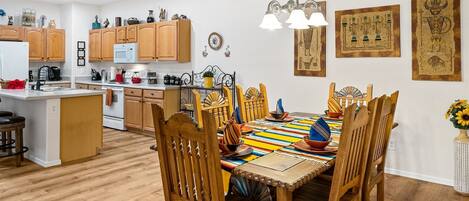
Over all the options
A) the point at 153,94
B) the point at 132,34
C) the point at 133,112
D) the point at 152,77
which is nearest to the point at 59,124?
the point at 153,94

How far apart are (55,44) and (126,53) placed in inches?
76.7

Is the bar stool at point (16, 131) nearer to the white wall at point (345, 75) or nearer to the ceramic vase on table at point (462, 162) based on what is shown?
the white wall at point (345, 75)

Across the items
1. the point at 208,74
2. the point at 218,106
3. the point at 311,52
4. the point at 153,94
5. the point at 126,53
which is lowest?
the point at 218,106

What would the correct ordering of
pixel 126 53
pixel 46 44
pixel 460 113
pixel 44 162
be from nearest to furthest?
pixel 460 113 < pixel 44 162 < pixel 126 53 < pixel 46 44

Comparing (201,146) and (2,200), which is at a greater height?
(201,146)

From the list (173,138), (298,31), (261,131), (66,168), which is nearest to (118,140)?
(66,168)

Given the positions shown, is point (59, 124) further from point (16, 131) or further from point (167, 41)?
point (167, 41)

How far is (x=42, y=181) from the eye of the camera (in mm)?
3553

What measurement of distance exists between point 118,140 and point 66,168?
5.11 ft

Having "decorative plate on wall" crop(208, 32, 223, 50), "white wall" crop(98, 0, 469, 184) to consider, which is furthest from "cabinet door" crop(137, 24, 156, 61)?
"decorative plate on wall" crop(208, 32, 223, 50)

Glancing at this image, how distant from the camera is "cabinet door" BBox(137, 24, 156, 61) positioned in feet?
20.5

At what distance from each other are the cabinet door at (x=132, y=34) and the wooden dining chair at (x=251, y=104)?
386cm

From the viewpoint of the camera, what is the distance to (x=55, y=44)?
291 inches

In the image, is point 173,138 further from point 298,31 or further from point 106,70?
point 106,70
